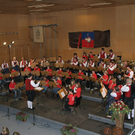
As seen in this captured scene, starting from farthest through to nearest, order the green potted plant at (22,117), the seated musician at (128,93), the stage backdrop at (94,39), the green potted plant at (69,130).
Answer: the stage backdrop at (94,39) < the green potted plant at (22,117) < the seated musician at (128,93) < the green potted plant at (69,130)

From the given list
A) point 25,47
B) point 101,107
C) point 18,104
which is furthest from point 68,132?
point 25,47

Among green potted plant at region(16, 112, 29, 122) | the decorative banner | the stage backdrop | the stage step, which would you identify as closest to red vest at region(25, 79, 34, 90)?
green potted plant at region(16, 112, 29, 122)

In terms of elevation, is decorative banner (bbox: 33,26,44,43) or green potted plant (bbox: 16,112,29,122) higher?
decorative banner (bbox: 33,26,44,43)

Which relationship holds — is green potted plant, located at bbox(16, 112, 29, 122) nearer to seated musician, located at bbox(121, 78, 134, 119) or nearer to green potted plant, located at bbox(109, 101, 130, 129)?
green potted plant, located at bbox(109, 101, 130, 129)

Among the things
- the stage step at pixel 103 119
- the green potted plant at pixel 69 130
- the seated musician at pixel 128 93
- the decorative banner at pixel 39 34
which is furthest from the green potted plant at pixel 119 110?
the decorative banner at pixel 39 34

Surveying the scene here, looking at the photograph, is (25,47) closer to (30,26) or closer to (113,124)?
(30,26)

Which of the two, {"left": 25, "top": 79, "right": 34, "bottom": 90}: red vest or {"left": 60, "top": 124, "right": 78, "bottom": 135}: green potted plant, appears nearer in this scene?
{"left": 60, "top": 124, "right": 78, "bottom": 135}: green potted plant

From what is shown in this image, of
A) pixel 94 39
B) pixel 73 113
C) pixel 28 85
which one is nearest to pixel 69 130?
pixel 73 113

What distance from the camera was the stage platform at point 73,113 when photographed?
7.99m

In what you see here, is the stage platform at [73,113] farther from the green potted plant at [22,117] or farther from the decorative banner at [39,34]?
the decorative banner at [39,34]

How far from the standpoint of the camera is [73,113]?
9.11m

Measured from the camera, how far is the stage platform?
7.99 meters

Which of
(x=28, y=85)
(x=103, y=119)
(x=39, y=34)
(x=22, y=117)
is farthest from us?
(x=39, y=34)

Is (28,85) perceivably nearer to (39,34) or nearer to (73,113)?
(73,113)
